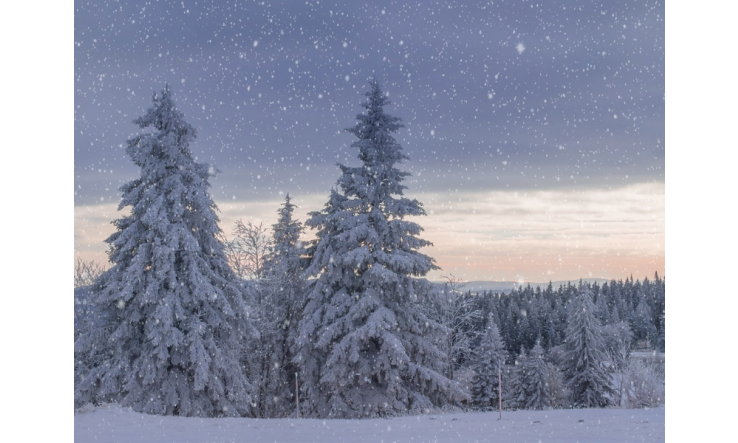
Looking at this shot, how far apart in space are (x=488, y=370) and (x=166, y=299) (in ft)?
109

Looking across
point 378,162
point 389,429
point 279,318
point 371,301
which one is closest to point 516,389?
point 279,318

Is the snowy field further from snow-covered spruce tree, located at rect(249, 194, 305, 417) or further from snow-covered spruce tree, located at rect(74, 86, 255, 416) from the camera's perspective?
snow-covered spruce tree, located at rect(249, 194, 305, 417)

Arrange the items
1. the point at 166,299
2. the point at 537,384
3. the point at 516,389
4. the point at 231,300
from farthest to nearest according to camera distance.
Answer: the point at 516,389 → the point at 537,384 → the point at 231,300 → the point at 166,299

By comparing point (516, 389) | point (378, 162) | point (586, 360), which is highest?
point (378, 162)

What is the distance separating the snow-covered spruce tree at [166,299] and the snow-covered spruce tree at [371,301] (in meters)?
3.09

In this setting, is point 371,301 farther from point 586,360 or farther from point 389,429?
point 586,360

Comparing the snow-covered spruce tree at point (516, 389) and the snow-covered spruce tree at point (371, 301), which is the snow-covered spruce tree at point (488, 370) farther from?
the snow-covered spruce tree at point (371, 301)

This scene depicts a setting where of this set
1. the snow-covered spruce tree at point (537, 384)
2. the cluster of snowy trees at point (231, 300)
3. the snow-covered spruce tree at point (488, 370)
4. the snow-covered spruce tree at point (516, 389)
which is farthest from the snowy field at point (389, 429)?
the snow-covered spruce tree at point (516, 389)

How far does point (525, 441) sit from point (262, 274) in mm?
22082

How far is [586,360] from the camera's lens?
41.1m

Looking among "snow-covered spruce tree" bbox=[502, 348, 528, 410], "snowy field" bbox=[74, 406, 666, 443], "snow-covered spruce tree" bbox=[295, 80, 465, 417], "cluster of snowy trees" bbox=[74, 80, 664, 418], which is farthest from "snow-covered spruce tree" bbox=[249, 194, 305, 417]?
"snow-covered spruce tree" bbox=[502, 348, 528, 410]

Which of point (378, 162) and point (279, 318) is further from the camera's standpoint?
point (279, 318)
